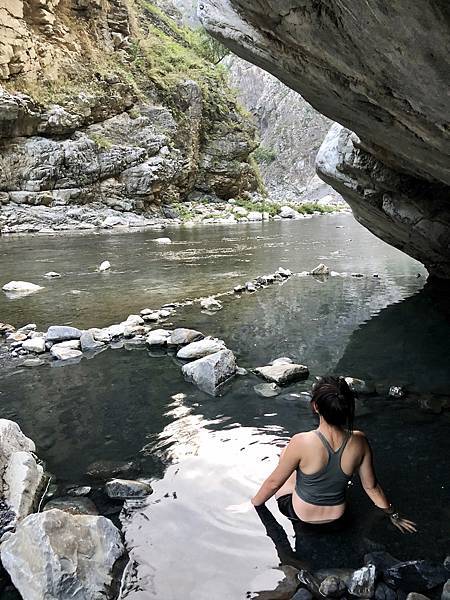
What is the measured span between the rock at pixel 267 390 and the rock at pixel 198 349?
4.25 ft

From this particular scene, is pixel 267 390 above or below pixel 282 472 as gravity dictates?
below

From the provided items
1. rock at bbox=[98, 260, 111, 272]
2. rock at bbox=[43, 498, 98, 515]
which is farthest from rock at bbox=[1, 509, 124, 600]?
rock at bbox=[98, 260, 111, 272]

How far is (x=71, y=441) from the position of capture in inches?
205

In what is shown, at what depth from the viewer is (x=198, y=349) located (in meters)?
7.72

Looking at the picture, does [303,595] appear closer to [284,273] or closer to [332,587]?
[332,587]

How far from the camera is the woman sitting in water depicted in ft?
11.5

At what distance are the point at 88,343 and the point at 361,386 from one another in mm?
4457

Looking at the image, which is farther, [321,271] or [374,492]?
[321,271]

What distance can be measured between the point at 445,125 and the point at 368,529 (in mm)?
3410

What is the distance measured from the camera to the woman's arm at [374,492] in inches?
148

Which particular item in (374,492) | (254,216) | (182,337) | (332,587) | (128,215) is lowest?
(128,215)

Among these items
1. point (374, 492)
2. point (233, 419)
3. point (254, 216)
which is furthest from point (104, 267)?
point (254, 216)

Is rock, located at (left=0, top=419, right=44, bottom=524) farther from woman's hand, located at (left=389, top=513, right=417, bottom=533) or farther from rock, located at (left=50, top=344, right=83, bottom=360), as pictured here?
rock, located at (left=50, top=344, right=83, bottom=360)

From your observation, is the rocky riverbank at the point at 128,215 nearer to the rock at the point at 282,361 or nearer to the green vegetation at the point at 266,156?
the rock at the point at 282,361
